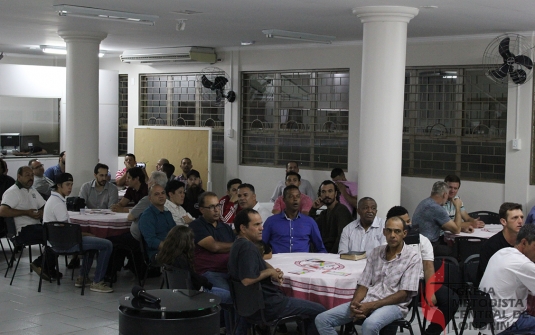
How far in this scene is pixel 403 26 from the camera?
8875 mm

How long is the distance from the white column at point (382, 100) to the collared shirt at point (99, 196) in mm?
3453

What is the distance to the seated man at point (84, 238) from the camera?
8.59 metres

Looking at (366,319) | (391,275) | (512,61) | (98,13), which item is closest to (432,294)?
(391,275)

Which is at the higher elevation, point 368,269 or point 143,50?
point 143,50

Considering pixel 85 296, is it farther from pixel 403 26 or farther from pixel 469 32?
pixel 469 32

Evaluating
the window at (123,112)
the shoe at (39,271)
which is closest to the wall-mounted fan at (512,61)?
the shoe at (39,271)

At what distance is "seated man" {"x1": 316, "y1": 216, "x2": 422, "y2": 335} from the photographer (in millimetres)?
5512

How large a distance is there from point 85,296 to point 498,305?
4.91 meters

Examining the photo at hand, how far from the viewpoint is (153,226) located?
26.3 ft

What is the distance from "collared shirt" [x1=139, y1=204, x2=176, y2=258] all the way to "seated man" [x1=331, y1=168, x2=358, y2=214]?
10.9ft

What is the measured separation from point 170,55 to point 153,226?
678 cm

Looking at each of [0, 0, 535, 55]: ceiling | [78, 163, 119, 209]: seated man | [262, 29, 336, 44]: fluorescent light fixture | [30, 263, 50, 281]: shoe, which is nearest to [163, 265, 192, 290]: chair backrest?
[30, 263, 50, 281]: shoe

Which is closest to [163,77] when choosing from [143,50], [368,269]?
[143,50]

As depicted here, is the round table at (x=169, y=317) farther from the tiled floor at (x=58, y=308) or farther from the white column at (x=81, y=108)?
the white column at (x=81, y=108)
